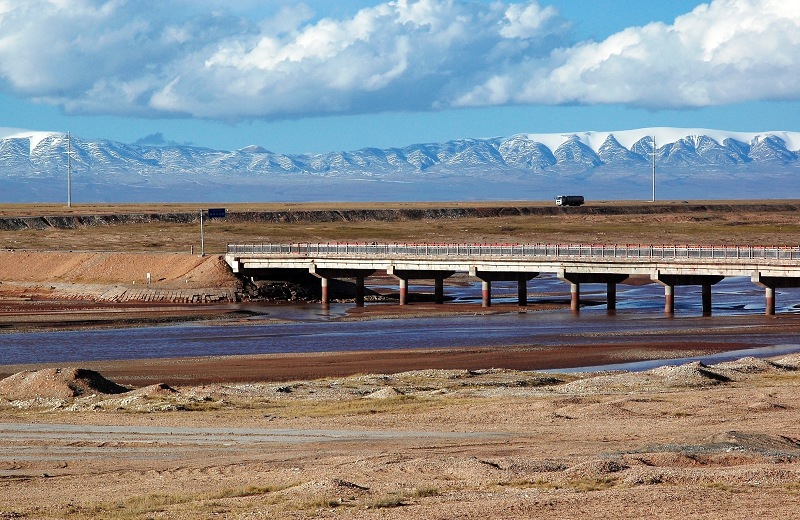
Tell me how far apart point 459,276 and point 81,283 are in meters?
33.3

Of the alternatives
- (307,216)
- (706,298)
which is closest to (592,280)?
(706,298)

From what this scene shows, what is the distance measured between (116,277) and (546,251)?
106 feet

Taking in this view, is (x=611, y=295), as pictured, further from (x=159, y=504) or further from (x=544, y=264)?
(x=159, y=504)

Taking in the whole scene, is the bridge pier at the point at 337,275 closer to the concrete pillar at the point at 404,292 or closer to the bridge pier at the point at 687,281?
the concrete pillar at the point at 404,292

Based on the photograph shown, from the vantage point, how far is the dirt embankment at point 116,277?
3450 inches

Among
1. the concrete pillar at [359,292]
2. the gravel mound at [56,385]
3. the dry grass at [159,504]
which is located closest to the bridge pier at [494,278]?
the concrete pillar at [359,292]

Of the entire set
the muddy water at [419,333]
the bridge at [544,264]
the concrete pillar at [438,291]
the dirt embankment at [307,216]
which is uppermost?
the dirt embankment at [307,216]

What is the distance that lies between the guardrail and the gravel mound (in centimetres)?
4183

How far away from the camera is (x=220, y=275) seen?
8981 cm

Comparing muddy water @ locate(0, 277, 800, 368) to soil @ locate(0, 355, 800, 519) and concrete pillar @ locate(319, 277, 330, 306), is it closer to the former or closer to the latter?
concrete pillar @ locate(319, 277, 330, 306)


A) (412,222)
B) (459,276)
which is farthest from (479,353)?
(412,222)

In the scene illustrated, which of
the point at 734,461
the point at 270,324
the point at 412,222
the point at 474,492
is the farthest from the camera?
the point at 412,222

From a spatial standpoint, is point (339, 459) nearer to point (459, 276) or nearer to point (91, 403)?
point (91, 403)

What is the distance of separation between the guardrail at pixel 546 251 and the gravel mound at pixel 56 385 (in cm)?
4183
